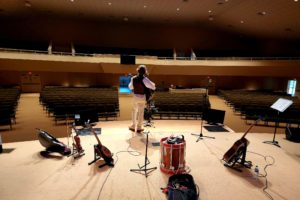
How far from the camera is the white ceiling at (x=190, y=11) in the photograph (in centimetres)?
1064

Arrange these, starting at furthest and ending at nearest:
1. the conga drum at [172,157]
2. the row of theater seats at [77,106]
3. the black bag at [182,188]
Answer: the row of theater seats at [77,106] → the conga drum at [172,157] → the black bag at [182,188]

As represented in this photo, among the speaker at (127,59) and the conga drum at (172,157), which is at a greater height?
the speaker at (127,59)

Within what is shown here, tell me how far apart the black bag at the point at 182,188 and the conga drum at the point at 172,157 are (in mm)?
396

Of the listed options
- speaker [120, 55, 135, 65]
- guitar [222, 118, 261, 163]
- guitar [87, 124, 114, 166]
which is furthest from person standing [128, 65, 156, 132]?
speaker [120, 55, 135, 65]

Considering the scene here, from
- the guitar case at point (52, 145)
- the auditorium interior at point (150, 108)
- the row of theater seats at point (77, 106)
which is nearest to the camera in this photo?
the auditorium interior at point (150, 108)

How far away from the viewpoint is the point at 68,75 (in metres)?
16.4

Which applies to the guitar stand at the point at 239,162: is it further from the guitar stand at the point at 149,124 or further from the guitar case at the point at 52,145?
the guitar case at the point at 52,145

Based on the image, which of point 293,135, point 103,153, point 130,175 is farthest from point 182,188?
point 293,135

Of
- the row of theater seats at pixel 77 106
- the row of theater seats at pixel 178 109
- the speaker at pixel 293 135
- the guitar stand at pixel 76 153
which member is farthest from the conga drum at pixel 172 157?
the row of theater seats at pixel 178 109

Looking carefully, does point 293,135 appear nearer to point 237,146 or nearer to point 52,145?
point 237,146

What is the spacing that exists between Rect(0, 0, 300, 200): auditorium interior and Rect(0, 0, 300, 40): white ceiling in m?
0.08

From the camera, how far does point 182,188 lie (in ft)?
9.91

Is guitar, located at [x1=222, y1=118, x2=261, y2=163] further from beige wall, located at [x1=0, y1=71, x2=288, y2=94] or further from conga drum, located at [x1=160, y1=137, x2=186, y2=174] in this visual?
beige wall, located at [x1=0, y1=71, x2=288, y2=94]

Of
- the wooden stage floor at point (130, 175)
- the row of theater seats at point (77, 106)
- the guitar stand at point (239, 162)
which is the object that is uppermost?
the row of theater seats at point (77, 106)
